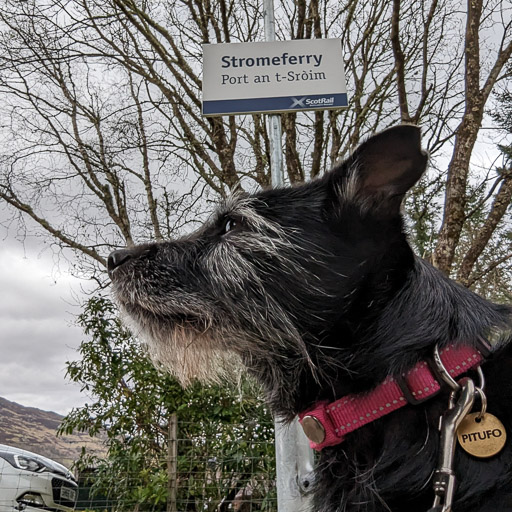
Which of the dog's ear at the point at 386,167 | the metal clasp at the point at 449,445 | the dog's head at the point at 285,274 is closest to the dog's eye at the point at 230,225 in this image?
the dog's head at the point at 285,274

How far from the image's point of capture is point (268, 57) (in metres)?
4.02

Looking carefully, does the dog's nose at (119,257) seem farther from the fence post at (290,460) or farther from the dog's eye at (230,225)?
the fence post at (290,460)

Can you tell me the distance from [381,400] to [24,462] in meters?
6.57

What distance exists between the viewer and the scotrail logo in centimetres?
395

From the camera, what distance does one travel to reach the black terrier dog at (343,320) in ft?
4.77

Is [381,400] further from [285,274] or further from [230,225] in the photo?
[230,225]

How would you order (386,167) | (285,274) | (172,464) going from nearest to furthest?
(386,167)
(285,274)
(172,464)

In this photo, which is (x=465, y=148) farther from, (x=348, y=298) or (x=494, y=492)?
(x=494, y=492)

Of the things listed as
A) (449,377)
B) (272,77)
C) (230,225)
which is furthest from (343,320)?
(272,77)

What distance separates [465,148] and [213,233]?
118 inches

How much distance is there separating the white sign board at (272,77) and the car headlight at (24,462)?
5274 mm

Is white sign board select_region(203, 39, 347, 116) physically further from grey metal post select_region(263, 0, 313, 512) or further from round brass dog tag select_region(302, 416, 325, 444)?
round brass dog tag select_region(302, 416, 325, 444)

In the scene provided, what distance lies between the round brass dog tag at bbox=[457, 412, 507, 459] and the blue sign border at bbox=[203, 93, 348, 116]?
9.83ft

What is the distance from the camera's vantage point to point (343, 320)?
1.74 meters
